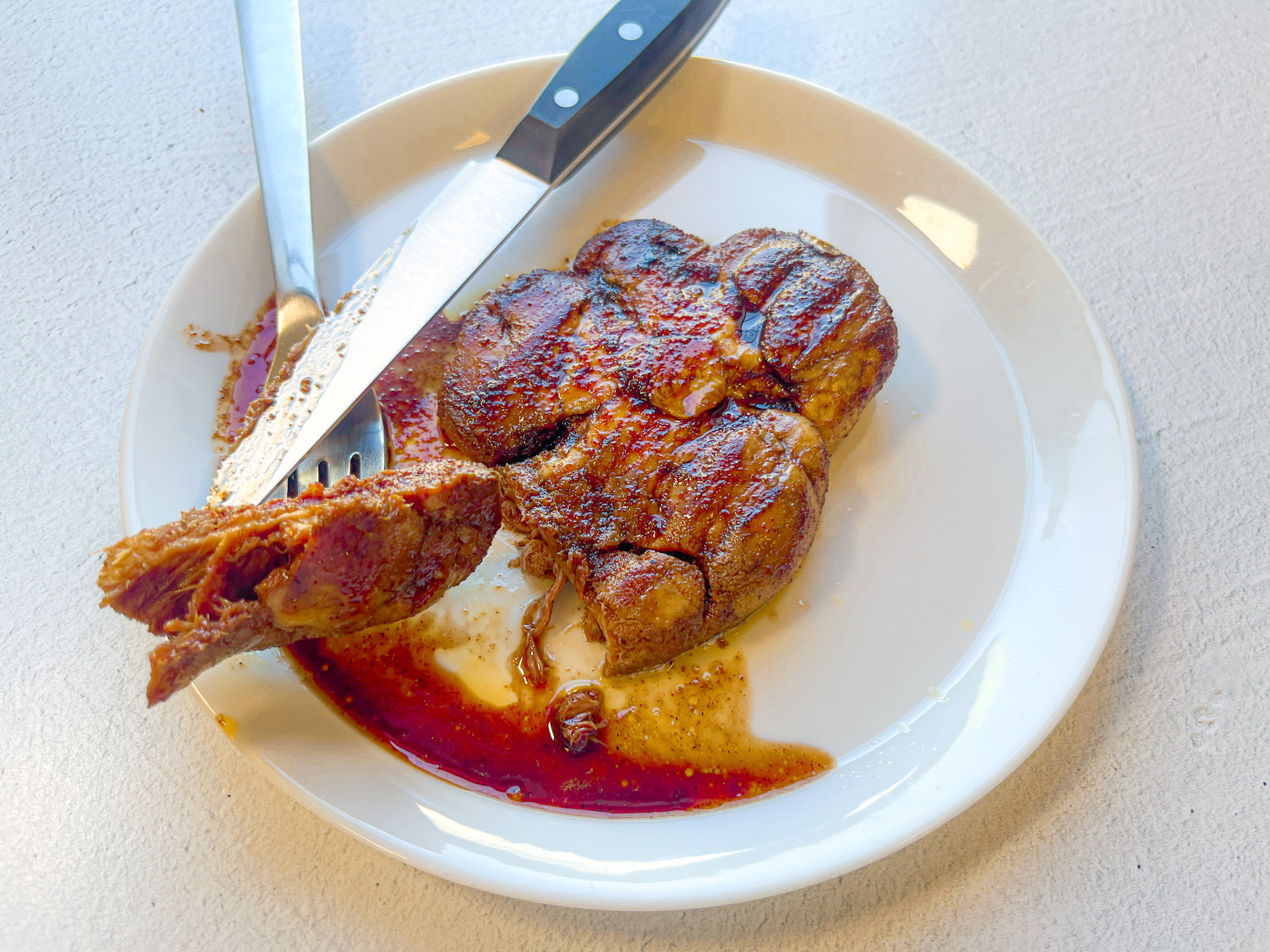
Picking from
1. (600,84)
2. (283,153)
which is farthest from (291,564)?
(600,84)

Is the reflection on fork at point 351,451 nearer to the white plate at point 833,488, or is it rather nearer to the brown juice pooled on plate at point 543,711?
the white plate at point 833,488

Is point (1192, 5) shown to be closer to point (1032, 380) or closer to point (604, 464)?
point (1032, 380)

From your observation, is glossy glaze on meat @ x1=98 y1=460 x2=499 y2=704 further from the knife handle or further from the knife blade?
the knife handle

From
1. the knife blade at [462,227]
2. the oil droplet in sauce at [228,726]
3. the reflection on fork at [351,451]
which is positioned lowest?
the oil droplet in sauce at [228,726]

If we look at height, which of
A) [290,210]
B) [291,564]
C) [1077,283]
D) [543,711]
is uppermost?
[290,210]

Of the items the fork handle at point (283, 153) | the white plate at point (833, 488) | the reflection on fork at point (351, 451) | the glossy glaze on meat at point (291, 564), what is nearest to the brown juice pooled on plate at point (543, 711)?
the white plate at point (833, 488)

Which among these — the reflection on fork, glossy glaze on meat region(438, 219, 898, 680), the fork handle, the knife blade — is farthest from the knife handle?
the reflection on fork

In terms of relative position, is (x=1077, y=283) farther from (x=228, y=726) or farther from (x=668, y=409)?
(x=228, y=726)
